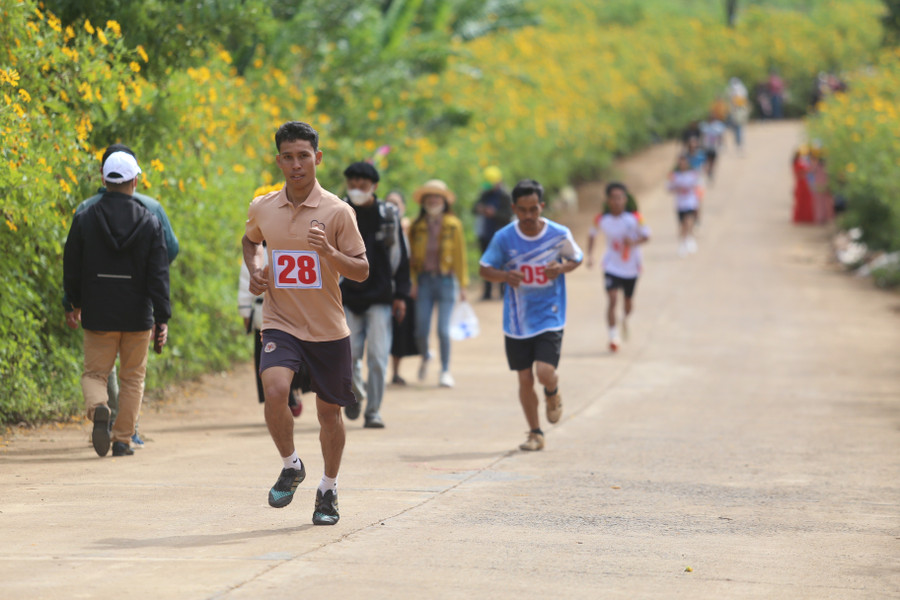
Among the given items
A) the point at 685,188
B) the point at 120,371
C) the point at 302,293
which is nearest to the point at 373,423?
the point at 120,371

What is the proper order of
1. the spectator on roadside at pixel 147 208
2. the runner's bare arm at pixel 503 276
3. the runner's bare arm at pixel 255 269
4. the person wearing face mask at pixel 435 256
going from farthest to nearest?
the person wearing face mask at pixel 435 256 < the runner's bare arm at pixel 503 276 < the spectator on roadside at pixel 147 208 < the runner's bare arm at pixel 255 269

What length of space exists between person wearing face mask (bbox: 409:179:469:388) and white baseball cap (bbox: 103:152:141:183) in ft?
15.2

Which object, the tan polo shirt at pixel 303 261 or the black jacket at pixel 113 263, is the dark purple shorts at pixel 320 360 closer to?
the tan polo shirt at pixel 303 261

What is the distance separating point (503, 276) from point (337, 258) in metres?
3.23

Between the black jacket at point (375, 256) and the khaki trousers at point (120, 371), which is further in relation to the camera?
the black jacket at point (375, 256)

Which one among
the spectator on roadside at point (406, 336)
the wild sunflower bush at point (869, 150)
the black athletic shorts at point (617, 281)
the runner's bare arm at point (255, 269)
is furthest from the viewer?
the wild sunflower bush at point (869, 150)

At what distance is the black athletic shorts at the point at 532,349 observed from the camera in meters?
9.34

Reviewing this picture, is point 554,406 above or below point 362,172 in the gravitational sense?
below

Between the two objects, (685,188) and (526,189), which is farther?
(685,188)

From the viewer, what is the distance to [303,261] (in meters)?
6.33

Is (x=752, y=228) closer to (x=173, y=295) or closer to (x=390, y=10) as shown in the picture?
(x=390, y=10)

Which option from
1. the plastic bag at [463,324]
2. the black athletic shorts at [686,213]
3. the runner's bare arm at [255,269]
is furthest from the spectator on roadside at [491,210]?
the runner's bare arm at [255,269]

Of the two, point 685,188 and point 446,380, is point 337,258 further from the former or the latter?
point 685,188

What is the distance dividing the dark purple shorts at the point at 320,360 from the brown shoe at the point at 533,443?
3.18m
